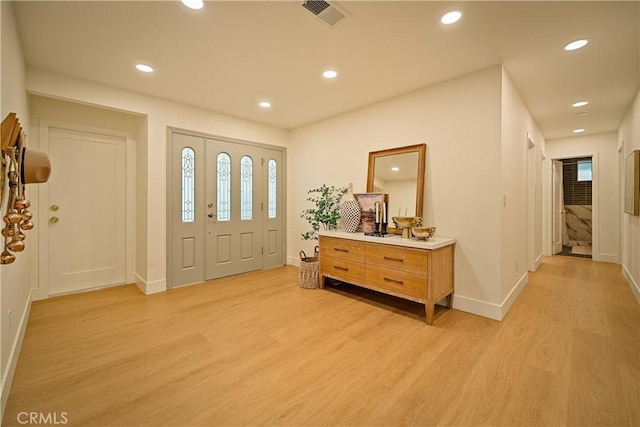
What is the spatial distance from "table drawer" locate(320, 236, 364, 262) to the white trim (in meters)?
2.69

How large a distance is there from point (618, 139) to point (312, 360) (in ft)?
21.4

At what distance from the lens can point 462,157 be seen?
9.81 feet

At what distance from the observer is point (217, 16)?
82.0 inches

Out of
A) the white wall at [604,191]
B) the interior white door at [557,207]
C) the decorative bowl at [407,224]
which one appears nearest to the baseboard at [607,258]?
the white wall at [604,191]

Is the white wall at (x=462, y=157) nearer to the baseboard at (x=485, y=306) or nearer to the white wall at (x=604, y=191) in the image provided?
the baseboard at (x=485, y=306)

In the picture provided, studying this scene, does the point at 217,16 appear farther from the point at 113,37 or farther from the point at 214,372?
the point at 214,372

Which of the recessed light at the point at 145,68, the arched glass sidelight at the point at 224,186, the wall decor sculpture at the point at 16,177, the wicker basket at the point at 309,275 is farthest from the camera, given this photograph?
the arched glass sidelight at the point at 224,186

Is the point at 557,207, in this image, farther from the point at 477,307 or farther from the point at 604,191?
the point at 477,307

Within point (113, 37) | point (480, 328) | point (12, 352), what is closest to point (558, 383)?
point (480, 328)

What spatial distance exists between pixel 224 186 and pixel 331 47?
263cm

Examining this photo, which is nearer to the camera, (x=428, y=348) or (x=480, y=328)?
(x=428, y=348)

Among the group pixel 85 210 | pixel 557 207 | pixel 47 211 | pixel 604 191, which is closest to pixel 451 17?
pixel 85 210

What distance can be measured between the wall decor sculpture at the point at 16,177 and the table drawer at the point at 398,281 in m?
2.71

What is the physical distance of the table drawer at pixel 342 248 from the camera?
330 centimetres
